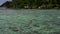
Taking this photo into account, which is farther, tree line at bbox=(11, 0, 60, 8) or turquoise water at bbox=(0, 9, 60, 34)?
tree line at bbox=(11, 0, 60, 8)

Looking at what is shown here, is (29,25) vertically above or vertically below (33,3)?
above

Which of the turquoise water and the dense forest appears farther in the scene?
the dense forest

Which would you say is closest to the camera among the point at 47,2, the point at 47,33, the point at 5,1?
the point at 47,33

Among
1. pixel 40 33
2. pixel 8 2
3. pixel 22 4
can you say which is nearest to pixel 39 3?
pixel 22 4

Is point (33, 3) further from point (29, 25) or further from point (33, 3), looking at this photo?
point (29, 25)

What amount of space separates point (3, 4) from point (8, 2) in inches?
21.1

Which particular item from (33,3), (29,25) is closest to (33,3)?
(33,3)

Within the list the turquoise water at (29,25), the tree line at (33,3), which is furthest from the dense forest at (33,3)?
the turquoise water at (29,25)

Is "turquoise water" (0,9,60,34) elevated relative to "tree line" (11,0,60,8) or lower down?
elevated

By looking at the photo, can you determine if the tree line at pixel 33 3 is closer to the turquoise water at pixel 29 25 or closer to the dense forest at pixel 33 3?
the dense forest at pixel 33 3

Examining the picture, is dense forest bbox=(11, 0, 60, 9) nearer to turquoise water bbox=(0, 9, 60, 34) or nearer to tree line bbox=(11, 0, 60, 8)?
tree line bbox=(11, 0, 60, 8)

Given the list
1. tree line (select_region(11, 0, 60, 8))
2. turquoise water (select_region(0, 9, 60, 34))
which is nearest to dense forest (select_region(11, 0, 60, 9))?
tree line (select_region(11, 0, 60, 8))

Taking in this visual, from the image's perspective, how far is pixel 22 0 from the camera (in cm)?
1365

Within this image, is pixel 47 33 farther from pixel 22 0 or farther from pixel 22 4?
pixel 22 0
